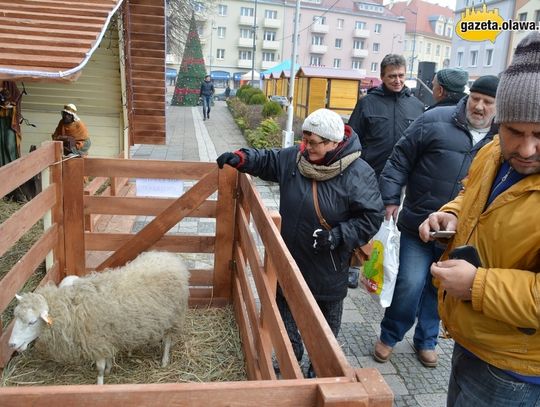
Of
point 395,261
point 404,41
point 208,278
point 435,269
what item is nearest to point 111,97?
point 208,278

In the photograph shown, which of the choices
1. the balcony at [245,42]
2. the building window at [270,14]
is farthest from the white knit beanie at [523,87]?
the building window at [270,14]

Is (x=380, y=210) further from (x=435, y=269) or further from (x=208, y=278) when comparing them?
(x=208, y=278)

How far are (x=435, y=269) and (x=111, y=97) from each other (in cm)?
879

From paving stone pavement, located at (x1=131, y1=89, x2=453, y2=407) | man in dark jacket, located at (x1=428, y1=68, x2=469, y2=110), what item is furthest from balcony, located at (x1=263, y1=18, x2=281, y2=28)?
man in dark jacket, located at (x1=428, y1=68, x2=469, y2=110)

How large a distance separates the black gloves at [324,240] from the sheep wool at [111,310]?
1.08m

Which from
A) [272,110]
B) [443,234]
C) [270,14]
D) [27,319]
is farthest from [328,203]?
[270,14]

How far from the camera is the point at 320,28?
7488cm

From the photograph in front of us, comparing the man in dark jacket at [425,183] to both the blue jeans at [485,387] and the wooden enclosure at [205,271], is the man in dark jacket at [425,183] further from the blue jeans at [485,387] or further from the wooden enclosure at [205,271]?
the blue jeans at [485,387]

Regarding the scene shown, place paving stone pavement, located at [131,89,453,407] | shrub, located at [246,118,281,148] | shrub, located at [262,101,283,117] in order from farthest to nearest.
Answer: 1. shrub, located at [262,101,283,117]
2. shrub, located at [246,118,281,148]
3. paving stone pavement, located at [131,89,453,407]

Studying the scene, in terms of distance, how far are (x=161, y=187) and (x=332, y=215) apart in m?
1.85

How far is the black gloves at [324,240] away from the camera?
294 centimetres

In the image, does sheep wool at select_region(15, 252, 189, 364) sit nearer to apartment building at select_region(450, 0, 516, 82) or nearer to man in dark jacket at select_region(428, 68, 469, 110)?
man in dark jacket at select_region(428, 68, 469, 110)

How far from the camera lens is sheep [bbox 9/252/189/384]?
9.54 feet

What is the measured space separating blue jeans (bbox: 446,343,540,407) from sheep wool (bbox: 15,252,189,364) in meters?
1.96
